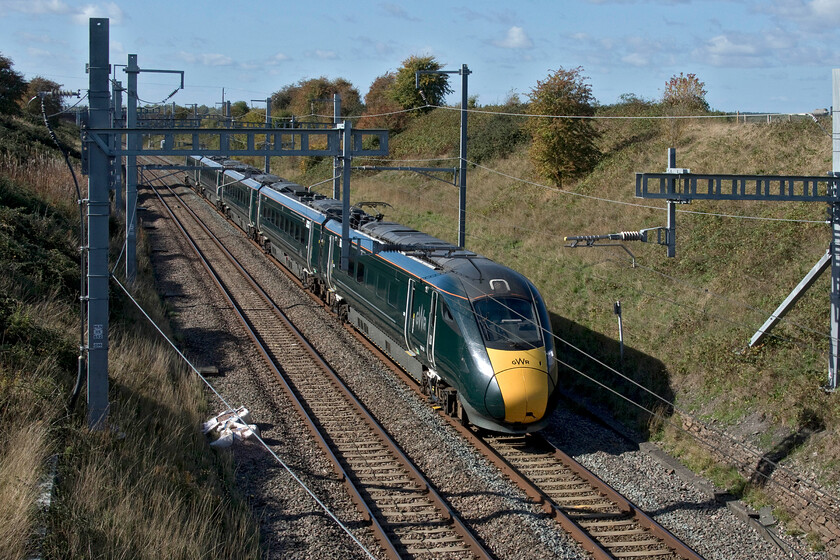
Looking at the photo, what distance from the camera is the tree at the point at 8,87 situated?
47406 millimetres

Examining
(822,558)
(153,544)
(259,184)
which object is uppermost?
(259,184)

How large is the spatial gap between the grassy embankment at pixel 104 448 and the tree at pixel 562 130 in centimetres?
1896

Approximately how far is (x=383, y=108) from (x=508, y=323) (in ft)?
151

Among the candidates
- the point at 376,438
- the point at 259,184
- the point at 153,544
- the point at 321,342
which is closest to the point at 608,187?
the point at 259,184

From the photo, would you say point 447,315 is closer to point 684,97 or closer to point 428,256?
point 428,256

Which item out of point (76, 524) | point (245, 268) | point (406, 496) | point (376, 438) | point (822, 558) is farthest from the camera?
point (245, 268)

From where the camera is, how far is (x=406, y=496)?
10.5 m

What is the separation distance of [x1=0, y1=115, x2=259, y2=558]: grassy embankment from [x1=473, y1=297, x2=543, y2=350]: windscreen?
14.3 feet

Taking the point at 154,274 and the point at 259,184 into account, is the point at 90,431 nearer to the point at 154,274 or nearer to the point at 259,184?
the point at 154,274

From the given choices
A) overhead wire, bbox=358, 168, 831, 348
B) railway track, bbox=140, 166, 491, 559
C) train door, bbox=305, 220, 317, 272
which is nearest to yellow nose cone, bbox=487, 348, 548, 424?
railway track, bbox=140, 166, 491, 559

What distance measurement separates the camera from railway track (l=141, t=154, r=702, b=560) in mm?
9344

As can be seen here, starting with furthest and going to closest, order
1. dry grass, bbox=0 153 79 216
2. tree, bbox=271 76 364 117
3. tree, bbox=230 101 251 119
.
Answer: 1. tree, bbox=230 101 251 119
2. tree, bbox=271 76 364 117
3. dry grass, bbox=0 153 79 216

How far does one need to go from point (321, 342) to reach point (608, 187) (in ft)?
49.1

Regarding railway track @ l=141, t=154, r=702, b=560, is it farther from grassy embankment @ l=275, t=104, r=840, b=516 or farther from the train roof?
the train roof
